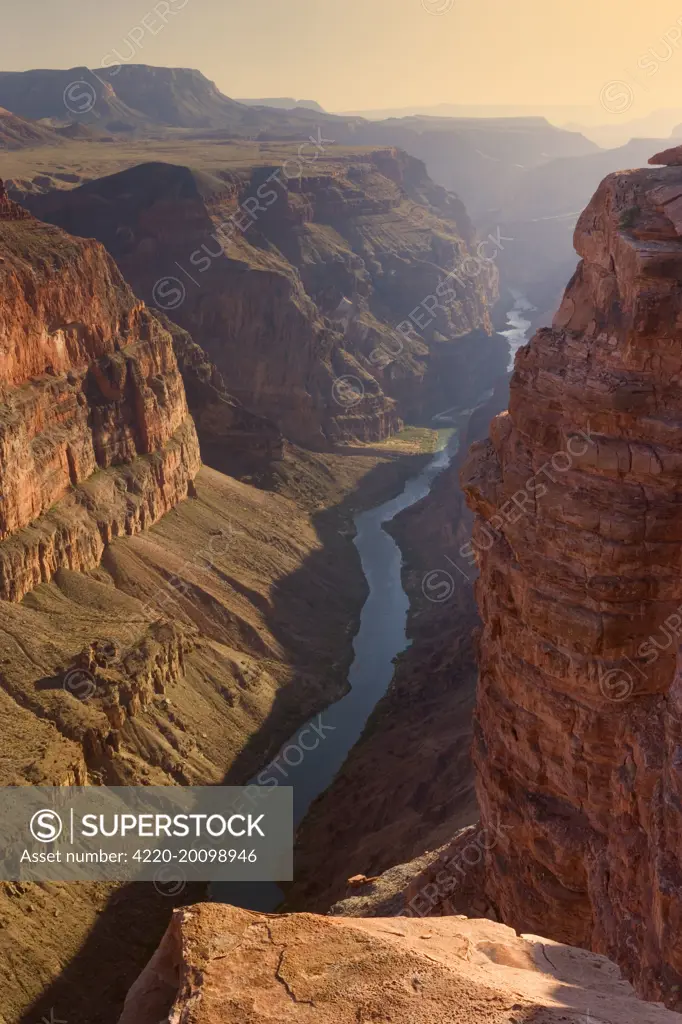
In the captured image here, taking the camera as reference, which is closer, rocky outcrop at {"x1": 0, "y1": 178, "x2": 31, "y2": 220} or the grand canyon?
the grand canyon

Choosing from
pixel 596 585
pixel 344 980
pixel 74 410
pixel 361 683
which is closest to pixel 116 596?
pixel 74 410

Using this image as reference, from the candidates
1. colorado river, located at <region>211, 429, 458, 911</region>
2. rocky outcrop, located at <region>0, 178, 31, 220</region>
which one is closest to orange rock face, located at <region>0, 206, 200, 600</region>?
rocky outcrop, located at <region>0, 178, 31, 220</region>

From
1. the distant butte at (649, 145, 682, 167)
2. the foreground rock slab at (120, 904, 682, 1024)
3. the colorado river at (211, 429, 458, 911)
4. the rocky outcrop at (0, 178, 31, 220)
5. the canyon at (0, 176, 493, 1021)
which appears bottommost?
the colorado river at (211, 429, 458, 911)

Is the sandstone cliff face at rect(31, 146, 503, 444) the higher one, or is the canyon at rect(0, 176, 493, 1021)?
the sandstone cliff face at rect(31, 146, 503, 444)

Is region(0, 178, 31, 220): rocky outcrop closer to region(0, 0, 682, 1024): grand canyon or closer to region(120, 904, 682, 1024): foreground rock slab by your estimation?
region(0, 0, 682, 1024): grand canyon

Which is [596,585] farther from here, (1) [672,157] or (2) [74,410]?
(2) [74,410]

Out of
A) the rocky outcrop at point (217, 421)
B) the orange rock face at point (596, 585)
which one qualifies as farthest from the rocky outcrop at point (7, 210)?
the orange rock face at point (596, 585)

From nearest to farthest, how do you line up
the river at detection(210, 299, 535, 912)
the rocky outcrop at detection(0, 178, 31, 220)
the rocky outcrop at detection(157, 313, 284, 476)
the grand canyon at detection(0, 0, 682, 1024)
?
1. the grand canyon at detection(0, 0, 682, 1024)
2. the river at detection(210, 299, 535, 912)
3. the rocky outcrop at detection(0, 178, 31, 220)
4. the rocky outcrop at detection(157, 313, 284, 476)
